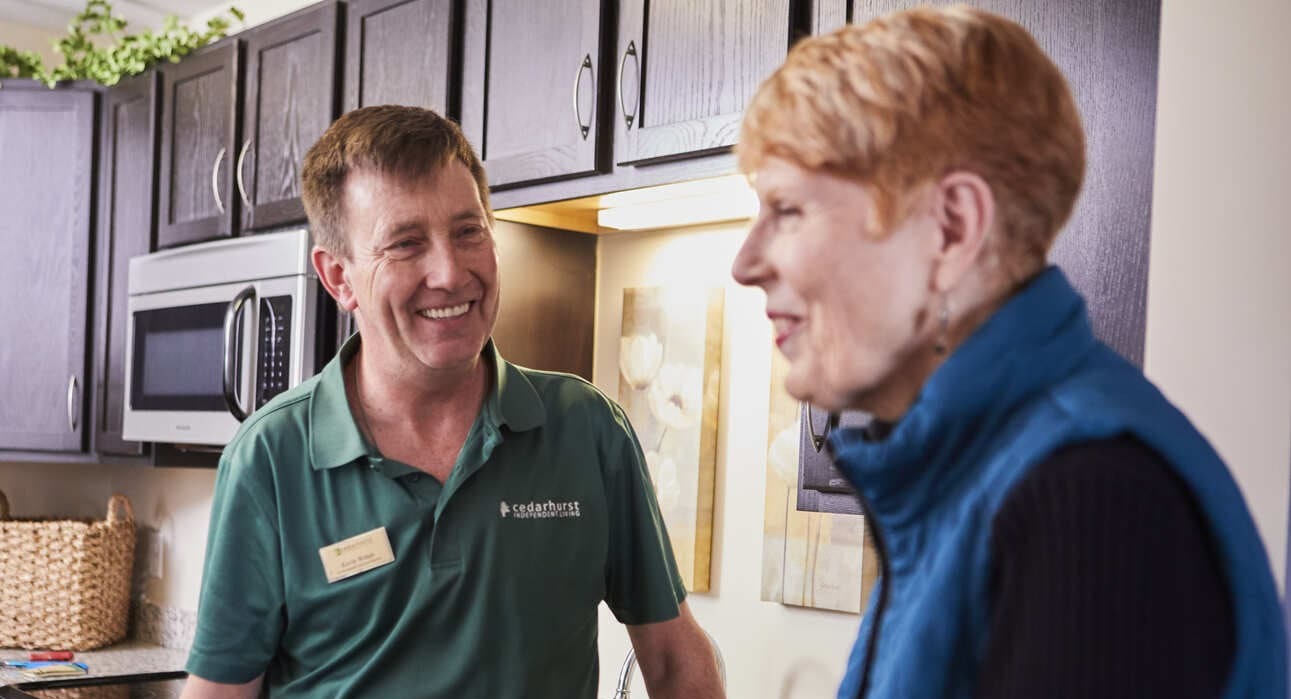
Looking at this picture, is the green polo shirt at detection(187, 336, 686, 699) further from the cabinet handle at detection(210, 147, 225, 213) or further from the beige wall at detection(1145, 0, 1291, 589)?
the cabinet handle at detection(210, 147, 225, 213)

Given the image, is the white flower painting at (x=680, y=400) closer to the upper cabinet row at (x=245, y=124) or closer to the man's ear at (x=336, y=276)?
the upper cabinet row at (x=245, y=124)

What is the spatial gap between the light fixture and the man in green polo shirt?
599mm

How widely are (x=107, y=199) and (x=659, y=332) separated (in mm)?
1796

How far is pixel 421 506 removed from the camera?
147 centimetres

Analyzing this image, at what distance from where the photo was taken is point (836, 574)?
221cm

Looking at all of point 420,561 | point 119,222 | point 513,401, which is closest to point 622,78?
point 513,401

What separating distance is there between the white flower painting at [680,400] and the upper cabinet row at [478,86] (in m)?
0.43

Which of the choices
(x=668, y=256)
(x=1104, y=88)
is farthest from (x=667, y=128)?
(x=1104, y=88)

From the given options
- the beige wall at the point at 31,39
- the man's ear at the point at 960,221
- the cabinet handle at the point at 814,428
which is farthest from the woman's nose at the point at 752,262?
the beige wall at the point at 31,39

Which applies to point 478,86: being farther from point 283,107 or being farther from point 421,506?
point 421,506

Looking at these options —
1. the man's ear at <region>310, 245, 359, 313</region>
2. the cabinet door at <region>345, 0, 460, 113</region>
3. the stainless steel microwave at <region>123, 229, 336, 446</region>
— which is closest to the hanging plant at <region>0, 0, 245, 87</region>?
the stainless steel microwave at <region>123, 229, 336, 446</region>

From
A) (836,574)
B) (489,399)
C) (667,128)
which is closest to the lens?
(489,399)

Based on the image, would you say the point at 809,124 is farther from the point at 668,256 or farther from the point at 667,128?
the point at 668,256

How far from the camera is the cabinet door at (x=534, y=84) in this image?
2150 millimetres
